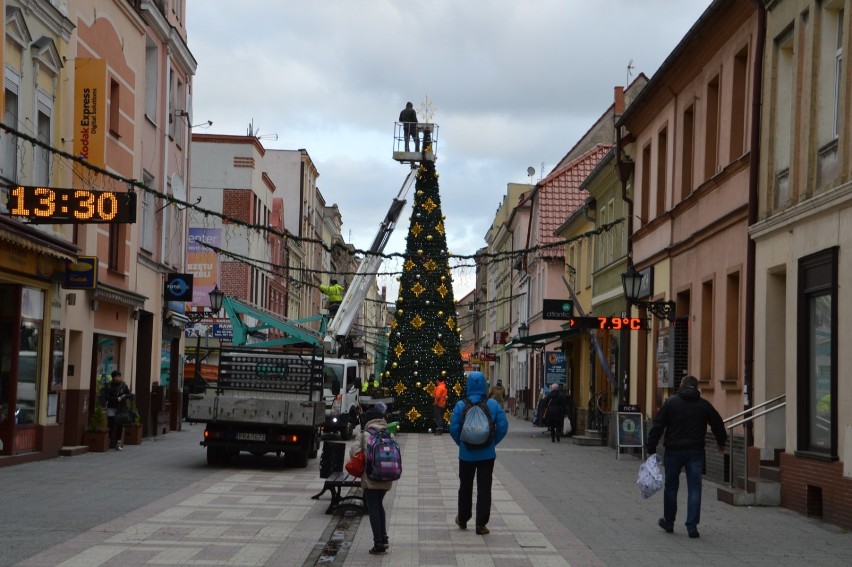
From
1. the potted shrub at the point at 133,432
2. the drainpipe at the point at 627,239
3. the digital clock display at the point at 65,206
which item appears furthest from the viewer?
the drainpipe at the point at 627,239

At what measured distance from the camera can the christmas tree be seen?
39656mm

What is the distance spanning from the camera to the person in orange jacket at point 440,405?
38469 mm

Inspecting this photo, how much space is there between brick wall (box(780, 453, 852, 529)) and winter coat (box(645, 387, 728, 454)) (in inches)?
71.5

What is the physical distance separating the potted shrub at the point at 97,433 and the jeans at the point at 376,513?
14042mm

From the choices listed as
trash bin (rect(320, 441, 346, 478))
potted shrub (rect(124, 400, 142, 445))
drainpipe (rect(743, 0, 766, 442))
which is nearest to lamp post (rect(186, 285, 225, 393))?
potted shrub (rect(124, 400, 142, 445))

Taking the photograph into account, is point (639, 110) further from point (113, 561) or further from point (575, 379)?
point (113, 561)

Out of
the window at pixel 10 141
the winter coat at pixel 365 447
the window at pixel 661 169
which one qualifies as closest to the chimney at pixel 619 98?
the window at pixel 661 169

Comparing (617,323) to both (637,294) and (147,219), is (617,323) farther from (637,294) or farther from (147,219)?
(147,219)

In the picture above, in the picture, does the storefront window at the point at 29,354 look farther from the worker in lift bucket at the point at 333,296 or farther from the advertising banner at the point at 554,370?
the advertising banner at the point at 554,370

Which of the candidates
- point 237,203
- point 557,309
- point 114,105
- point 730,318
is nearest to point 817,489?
point 730,318

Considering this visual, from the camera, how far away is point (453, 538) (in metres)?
13.1

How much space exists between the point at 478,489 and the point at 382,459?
4.93ft

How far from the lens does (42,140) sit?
73.4 feet

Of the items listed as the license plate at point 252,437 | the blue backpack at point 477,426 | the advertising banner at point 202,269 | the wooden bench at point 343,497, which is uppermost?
the advertising banner at point 202,269
